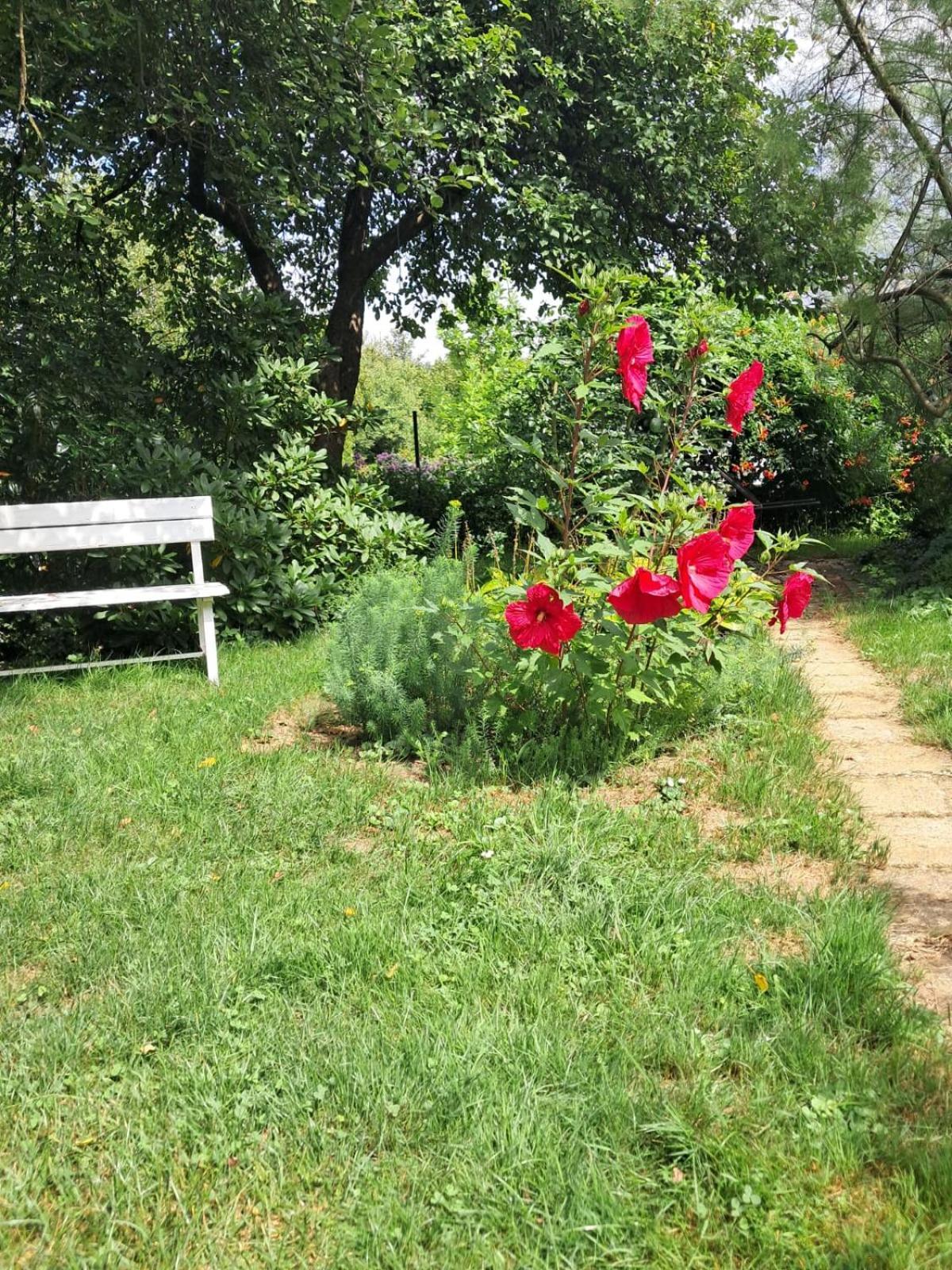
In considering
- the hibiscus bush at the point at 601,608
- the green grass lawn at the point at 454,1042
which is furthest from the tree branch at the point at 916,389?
the green grass lawn at the point at 454,1042

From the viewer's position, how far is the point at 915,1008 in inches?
76.8

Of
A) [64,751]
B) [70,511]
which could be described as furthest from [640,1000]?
[70,511]

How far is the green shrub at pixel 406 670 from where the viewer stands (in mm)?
3633

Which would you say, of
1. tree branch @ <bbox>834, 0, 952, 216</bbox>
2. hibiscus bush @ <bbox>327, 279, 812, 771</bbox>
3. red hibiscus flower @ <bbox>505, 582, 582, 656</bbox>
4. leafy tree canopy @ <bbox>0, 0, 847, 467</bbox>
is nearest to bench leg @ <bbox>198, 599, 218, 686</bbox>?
hibiscus bush @ <bbox>327, 279, 812, 771</bbox>

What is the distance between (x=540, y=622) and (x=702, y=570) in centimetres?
50

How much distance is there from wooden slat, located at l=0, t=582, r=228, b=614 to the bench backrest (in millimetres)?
259

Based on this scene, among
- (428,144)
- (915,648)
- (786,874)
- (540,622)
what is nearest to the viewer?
(786,874)

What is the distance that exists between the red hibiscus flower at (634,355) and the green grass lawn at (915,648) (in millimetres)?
1857

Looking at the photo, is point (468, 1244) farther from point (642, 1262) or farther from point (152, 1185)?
point (152, 1185)

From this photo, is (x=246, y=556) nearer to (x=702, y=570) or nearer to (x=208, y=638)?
(x=208, y=638)

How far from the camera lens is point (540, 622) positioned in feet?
9.46

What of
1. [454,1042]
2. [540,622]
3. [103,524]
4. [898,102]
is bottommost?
[454,1042]

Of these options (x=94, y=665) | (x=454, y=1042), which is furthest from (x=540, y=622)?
(x=94, y=665)

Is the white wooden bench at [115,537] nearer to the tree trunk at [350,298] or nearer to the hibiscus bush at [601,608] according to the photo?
the hibiscus bush at [601,608]
